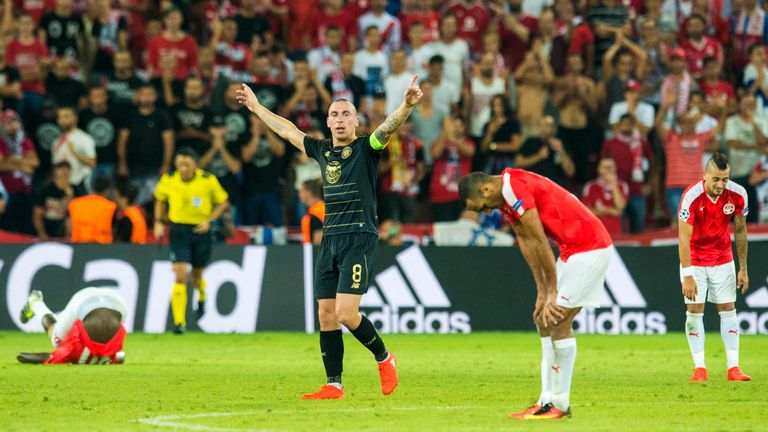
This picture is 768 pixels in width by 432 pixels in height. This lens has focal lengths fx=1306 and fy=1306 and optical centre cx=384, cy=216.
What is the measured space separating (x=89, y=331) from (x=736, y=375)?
6886mm

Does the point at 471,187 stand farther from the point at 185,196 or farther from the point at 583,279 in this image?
the point at 185,196

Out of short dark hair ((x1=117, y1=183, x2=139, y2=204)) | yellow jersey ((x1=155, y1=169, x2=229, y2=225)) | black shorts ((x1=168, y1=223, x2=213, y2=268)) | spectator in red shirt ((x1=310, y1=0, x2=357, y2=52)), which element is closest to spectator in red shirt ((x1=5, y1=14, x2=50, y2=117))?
short dark hair ((x1=117, y1=183, x2=139, y2=204))

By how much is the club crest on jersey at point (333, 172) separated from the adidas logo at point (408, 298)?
921cm

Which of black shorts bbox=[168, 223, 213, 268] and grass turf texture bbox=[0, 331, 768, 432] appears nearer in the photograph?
grass turf texture bbox=[0, 331, 768, 432]

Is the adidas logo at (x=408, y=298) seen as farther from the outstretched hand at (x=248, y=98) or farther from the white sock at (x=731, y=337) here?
the outstretched hand at (x=248, y=98)

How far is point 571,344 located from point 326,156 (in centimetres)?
287

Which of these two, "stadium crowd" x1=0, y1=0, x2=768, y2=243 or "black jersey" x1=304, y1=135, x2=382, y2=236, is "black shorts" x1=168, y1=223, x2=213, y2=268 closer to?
"stadium crowd" x1=0, y1=0, x2=768, y2=243

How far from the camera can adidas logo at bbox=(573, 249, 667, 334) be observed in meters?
20.3

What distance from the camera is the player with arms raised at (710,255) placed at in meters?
13.1

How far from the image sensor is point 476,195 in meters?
9.23

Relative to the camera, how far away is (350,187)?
11.0 metres

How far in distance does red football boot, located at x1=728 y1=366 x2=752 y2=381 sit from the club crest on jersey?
4820 millimetres

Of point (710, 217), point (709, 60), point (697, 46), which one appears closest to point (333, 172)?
point (710, 217)

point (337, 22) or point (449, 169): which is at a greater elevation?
point (337, 22)
